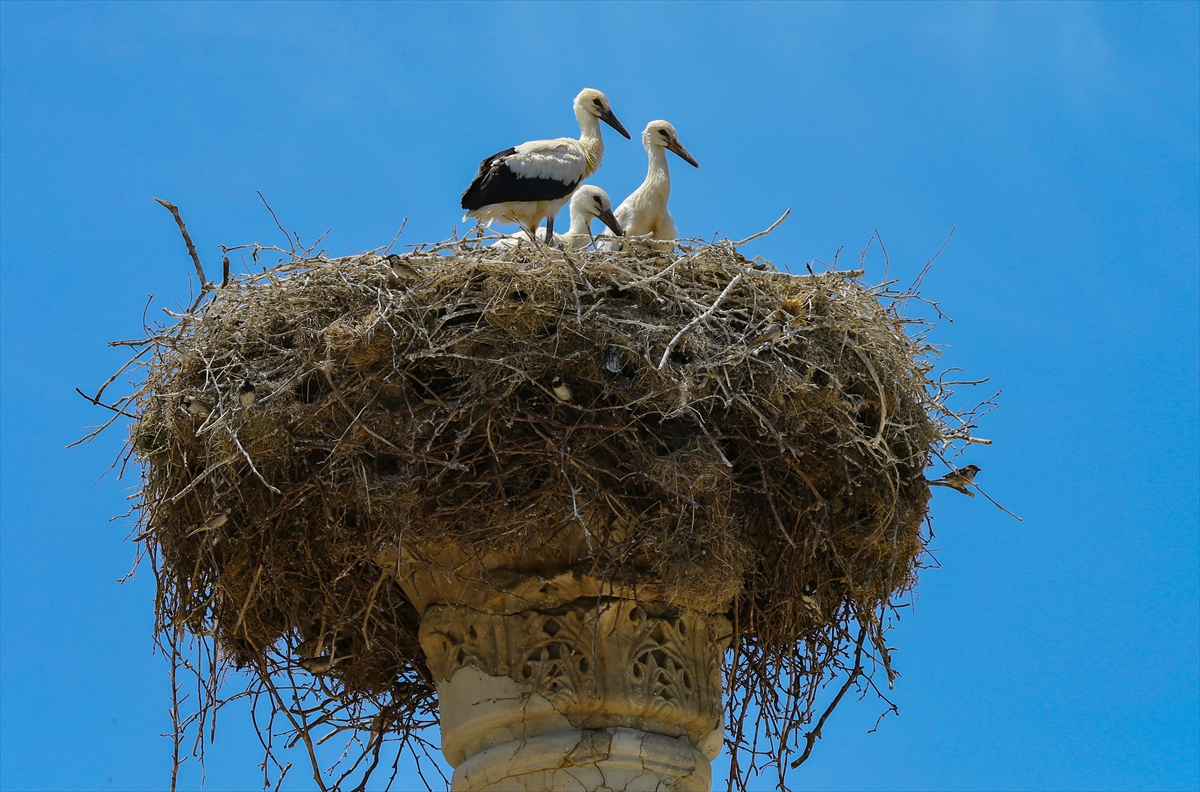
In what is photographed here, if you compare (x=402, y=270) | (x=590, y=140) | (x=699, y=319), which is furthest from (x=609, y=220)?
(x=699, y=319)

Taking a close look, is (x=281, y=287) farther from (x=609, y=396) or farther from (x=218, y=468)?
(x=609, y=396)

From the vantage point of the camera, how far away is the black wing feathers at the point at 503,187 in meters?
11.2

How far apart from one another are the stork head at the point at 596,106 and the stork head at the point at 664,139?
0.33 meters

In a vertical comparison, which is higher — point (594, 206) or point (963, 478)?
point (594, 206)

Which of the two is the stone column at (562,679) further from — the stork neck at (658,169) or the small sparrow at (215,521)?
the stork neck at (658,169)

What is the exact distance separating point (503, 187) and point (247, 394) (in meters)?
4.07

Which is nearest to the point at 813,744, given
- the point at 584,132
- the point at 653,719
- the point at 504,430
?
the point at 653,719

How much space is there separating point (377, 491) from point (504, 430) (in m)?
0.62

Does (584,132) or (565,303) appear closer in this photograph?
(565,303)

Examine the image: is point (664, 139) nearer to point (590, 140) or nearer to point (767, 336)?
point (590, 140)

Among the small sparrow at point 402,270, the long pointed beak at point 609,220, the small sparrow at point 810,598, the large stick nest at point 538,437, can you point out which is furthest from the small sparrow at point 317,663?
the long pointed beak at point 609,220

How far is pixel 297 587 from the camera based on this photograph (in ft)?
27.0

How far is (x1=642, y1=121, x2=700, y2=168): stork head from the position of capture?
1188cm

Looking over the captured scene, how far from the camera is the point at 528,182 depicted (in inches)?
442
